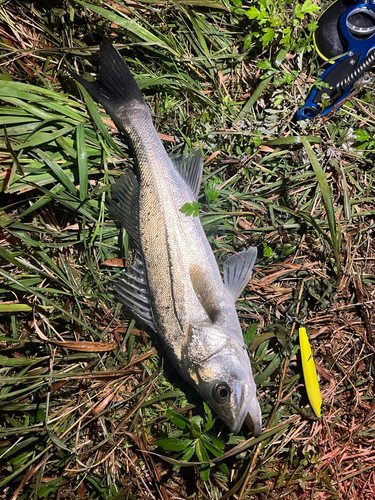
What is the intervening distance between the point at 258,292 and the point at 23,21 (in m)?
3.06

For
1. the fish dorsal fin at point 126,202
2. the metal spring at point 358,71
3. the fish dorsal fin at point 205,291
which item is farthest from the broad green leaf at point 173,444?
the metal spring at point 358,71

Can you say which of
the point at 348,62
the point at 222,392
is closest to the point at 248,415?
the point at 222,392

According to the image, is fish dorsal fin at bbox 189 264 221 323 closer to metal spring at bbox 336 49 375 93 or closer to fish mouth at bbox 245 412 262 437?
fish mouth at bbox 245 412 262 437

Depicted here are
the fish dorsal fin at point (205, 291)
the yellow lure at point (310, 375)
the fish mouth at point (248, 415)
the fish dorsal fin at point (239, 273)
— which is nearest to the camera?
the fish mouth at point (248, 415)

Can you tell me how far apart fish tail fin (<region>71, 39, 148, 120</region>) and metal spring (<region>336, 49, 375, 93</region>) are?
1.64 meters

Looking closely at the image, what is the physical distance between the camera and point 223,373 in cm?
225

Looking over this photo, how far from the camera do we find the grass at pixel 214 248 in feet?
8.97

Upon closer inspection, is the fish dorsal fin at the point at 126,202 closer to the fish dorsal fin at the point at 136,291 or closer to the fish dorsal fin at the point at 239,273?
the fish dorsal fin at the point at 136,291

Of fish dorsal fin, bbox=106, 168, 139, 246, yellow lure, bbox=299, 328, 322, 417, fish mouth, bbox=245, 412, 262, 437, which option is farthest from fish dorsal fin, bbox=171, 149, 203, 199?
fish mouth, bbox=245, 412, 262, 437

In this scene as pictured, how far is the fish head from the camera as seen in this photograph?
2.21m

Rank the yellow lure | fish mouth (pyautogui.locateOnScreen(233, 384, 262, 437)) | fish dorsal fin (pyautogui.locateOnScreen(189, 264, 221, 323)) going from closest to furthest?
fish mouth (pyautogui.locateOnScreen(233, 384, 262, 437)), fish dorsal fin (pyautogui.locateOnScreen(189, 264, 221, 323)), the yellow lure

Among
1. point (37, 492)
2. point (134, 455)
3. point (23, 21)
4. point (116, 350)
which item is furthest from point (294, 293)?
point (23, 21)

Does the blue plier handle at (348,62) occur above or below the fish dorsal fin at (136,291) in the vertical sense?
above

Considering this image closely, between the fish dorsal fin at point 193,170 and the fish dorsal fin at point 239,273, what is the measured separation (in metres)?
0.62
